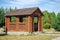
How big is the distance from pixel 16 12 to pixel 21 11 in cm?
126

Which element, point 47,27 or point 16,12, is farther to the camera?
point 47,27

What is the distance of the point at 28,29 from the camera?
37.7 metres

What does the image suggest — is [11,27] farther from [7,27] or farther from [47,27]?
[47,27]

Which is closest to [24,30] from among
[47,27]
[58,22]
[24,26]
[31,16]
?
[24,26]

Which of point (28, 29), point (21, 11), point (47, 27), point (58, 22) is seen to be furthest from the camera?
point (47, 27)

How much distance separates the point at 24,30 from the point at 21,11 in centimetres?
473

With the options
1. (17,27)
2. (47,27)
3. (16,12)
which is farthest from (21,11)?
(47,27)

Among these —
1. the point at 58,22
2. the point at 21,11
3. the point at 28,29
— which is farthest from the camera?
the point at 58,22

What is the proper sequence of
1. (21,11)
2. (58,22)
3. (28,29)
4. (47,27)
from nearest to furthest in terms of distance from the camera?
(28,29) → (21,11) → (58,22) → (47,27)

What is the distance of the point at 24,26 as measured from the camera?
38.3 meters

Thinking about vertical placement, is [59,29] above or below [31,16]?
below

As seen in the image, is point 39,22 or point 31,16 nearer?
point 31,16

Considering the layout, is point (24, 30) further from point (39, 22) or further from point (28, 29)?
point (39, 22)

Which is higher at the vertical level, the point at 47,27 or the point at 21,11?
the point at 21,11
